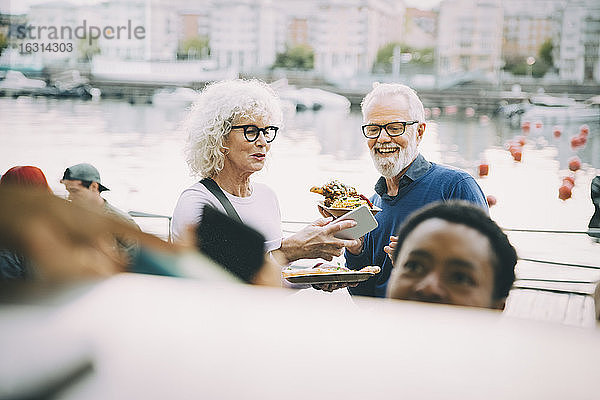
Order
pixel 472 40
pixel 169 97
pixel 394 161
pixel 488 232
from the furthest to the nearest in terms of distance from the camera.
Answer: pixel 472 40
pixel 169 97
pixel 394 161
pixel 488 232

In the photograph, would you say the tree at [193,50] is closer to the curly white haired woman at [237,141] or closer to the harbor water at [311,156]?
the harbor water at [311,156]

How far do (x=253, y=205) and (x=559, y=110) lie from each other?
4.87m

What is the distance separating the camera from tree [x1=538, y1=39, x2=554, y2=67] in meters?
5.78

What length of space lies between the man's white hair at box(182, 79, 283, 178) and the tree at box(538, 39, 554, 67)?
14.5 ft

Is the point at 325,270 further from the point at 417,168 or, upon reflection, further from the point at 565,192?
the point at 565,192

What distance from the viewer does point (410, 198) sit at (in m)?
1.80

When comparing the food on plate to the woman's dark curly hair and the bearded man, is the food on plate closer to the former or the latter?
the bearded man

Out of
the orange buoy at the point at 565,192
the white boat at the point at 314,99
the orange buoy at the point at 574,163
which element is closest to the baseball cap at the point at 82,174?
the white boat at the point at 314,99

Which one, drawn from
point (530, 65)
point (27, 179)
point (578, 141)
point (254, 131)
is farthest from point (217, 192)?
point (578, 141)

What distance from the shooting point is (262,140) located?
184 centimetres

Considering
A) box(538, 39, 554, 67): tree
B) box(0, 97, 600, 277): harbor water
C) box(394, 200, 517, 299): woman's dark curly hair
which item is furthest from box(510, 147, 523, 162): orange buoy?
box(394, 200, 517, 299): woman's dark curly hair

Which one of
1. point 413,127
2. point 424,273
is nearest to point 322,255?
point 413,127

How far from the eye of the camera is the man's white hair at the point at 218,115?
1779mm

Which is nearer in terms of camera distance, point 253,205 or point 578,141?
point 253,205
